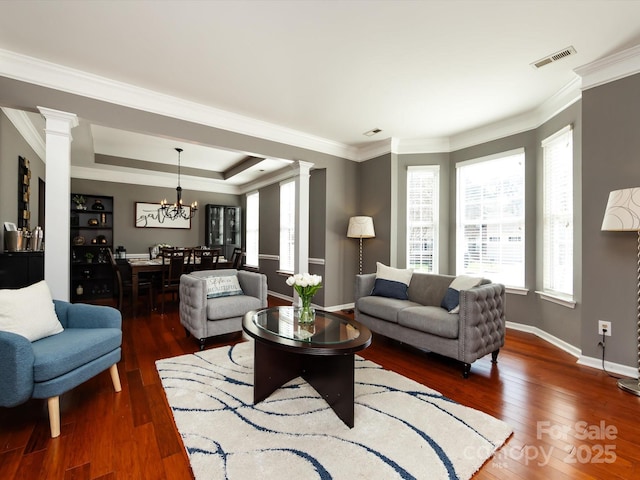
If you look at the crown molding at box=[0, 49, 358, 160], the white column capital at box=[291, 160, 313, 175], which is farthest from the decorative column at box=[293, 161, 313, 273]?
the crown molding at box=[0, 49, 358, 160]

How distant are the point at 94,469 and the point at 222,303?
1896 mm

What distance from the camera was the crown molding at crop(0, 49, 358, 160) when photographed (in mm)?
2836

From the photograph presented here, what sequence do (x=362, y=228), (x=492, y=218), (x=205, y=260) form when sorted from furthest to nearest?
(x=205, y=260) < (x=362, y=228) < (x=492, y=218)

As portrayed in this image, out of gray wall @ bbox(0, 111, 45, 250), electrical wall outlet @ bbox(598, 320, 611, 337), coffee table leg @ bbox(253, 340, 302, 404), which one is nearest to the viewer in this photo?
coffee table leg @ bbox(253, 340, 302, 404)

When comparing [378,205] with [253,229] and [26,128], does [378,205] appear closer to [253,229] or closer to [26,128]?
[253,229]

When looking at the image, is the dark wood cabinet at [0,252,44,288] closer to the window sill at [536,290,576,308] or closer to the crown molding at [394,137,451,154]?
the crown molding at [394,137,451,154]

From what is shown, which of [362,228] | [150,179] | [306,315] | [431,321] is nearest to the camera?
[306,315]

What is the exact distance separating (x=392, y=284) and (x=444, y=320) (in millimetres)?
1064

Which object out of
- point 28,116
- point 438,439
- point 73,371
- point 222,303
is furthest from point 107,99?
point 438,439

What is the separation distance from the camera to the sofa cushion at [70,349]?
180 centimetres

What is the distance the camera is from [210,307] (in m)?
3.31

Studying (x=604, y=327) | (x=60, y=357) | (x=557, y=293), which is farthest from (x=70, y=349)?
(x=557, y=293)

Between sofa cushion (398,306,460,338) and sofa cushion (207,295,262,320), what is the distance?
173 centimetres

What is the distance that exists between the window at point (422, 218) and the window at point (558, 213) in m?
1.48
